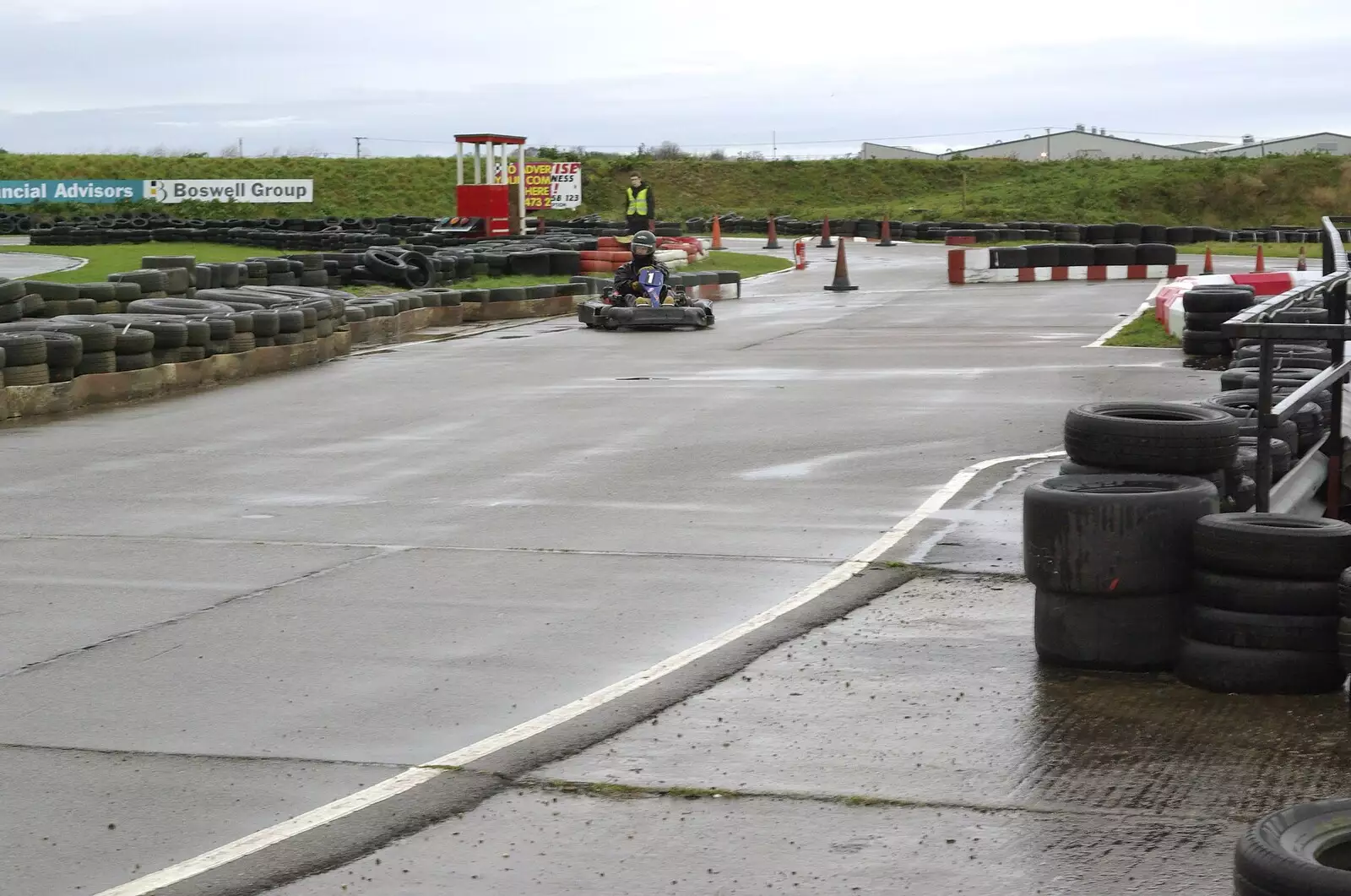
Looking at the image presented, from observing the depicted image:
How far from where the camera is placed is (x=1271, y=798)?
15.0ft

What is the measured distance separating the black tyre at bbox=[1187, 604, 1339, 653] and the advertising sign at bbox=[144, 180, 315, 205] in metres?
52.5

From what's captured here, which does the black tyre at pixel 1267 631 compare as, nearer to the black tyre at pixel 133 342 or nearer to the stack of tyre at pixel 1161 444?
the stack of tyre at pixel 1161 444

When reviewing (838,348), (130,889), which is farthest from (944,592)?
(838,348)

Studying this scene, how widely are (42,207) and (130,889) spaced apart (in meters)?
54.6

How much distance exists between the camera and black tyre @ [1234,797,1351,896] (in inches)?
131

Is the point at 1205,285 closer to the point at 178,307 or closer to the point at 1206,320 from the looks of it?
the point at 1206,320

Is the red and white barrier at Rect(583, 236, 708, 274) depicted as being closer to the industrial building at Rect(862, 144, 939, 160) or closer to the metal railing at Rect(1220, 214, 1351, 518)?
the metal railing at Rect(1220, 214, 1351, 518)

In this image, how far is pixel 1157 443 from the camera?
21.3ft

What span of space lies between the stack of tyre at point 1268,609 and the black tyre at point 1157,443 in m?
0.77

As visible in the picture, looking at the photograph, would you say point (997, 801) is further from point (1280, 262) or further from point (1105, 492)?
point (1280, 262)

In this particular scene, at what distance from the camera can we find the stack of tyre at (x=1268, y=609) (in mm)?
5520

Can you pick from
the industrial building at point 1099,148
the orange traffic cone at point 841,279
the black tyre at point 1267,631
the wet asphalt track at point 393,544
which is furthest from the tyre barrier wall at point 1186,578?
the industrial building at point 1099,148

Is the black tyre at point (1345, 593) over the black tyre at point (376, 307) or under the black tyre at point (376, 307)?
under

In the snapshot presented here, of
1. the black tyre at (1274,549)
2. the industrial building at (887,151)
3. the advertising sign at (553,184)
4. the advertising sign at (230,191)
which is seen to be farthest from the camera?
the industrial building at (887,151)
